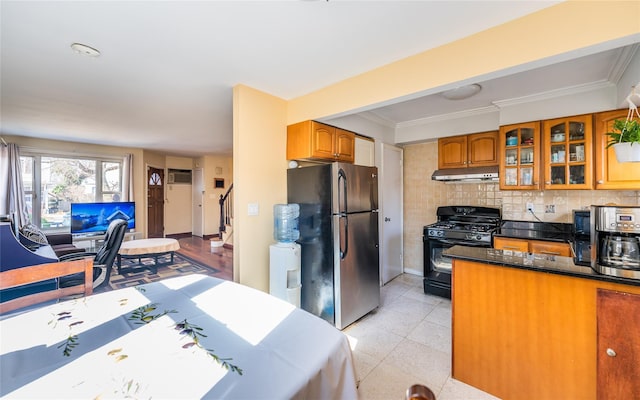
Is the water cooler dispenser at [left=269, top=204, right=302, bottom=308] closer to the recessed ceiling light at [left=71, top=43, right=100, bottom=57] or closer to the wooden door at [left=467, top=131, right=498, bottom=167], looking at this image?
the recessed ceiling light at [left=71, top=43, right=100, bottom=57]

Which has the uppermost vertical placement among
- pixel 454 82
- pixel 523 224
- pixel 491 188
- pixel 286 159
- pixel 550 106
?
pixel 550 106

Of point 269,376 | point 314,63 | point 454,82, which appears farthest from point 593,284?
point 314,63

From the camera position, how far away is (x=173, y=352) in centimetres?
90

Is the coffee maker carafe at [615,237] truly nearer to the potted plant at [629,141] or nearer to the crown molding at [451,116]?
the potted plant at [629,141]

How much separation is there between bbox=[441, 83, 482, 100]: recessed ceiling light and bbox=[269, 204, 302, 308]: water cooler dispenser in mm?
2018

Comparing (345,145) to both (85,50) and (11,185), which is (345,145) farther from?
(11,185)

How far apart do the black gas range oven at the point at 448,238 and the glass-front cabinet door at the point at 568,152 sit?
82 cm

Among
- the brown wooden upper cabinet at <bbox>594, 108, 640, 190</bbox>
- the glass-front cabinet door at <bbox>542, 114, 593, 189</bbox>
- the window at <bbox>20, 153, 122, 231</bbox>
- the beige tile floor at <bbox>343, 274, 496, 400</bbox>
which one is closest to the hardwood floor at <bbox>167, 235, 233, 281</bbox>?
the window at <bbox>20, 153, 122, 231</bbox>

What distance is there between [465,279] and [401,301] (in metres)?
1.66

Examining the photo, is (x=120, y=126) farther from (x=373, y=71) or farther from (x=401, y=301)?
(x=401, y=301)

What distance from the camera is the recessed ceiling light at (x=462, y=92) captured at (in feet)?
8.69

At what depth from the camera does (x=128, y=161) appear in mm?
6121

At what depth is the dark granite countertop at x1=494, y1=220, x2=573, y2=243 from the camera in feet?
9.02

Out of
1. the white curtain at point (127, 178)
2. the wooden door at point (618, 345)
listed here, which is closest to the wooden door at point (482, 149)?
the wooden door at point (618, 345)
